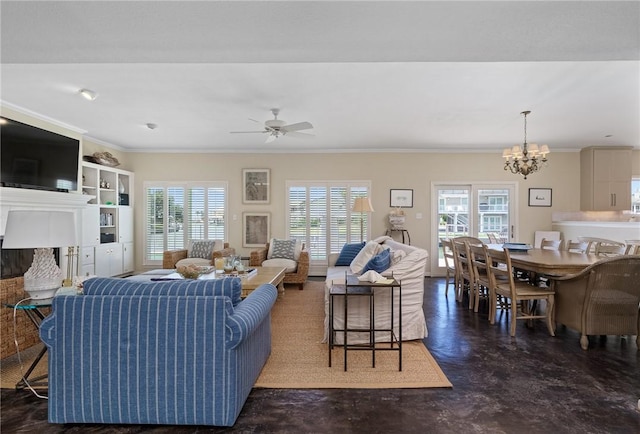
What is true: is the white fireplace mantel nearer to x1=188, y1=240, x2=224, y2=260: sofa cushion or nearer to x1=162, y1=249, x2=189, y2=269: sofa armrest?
x1=162, y1=249, x2=189, y2=269: sofa armrest

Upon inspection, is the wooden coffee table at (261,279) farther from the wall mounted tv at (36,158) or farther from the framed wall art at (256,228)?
the wall mounted tv at (36,158)

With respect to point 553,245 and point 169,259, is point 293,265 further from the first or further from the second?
point 553,245

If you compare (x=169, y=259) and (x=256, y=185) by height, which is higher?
(x=256, y=185)

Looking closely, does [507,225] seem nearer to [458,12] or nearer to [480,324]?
[480,324]

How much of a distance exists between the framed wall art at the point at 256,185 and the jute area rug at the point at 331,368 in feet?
12.4

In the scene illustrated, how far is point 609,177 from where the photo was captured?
6668 millimetres

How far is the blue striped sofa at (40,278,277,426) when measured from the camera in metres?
1.90

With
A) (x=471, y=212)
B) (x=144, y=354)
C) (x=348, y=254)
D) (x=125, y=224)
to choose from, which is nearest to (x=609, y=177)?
(x=471, y=212)

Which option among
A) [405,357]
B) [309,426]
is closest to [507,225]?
[405,357]

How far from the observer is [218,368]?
1.92 metres

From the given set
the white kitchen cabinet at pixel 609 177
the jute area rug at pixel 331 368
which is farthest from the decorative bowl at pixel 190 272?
the white kitchen cabinet at pixel 609 177

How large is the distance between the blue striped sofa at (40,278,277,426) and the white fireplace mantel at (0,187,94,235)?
312cm

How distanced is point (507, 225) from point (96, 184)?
8056 mm

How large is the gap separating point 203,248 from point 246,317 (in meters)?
4.66
